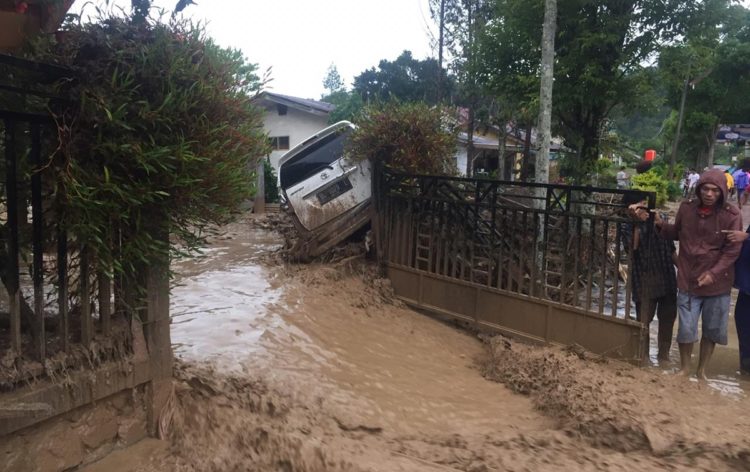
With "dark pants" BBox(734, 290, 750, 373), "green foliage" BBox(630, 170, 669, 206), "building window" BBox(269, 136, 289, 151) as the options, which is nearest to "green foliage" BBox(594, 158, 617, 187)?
"green foliage" BBox(630, 170, 669, 206)

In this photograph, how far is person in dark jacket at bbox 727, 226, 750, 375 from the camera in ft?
17.8

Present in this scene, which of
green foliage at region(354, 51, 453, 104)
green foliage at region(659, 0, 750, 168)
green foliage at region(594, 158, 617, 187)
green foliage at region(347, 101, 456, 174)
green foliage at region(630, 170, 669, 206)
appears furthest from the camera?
green foliage at region(354, 51, 453, 104)

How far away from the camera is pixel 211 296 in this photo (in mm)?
6629

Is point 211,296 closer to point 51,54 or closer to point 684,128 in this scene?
point 51,54

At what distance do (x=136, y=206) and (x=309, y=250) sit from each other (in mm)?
5120

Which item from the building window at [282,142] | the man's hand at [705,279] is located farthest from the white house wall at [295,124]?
the man's hand at [705,279]

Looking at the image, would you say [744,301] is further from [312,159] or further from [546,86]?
[312,159]

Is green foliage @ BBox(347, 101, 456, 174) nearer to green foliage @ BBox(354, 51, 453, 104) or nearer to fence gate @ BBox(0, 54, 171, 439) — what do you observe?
fence gate @ BBox(0, 54, 171, 439)

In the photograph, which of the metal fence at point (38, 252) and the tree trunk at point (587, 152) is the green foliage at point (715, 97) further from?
the metal fence at point (38, 252)

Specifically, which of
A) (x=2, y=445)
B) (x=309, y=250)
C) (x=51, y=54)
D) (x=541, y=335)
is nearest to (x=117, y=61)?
(x=51, y=54)

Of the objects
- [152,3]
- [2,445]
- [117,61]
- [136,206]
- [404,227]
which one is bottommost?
[2,445]

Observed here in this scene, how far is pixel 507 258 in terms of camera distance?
652 centimetres

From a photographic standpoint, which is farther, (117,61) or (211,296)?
(211,296)

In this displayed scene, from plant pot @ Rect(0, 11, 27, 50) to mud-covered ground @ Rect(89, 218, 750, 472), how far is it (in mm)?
2156
